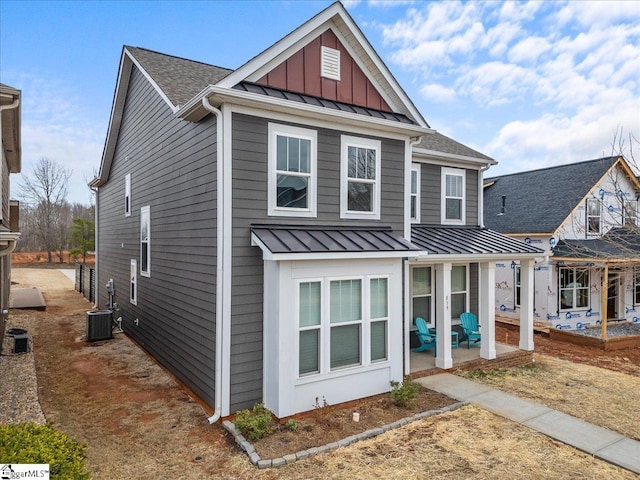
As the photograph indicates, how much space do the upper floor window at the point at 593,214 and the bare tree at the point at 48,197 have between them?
45926mm

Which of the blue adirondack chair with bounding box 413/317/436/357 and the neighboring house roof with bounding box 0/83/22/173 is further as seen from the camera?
the blue adirondack chair with bounding box 413/317/436/357

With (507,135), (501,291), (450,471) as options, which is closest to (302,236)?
(450,471)

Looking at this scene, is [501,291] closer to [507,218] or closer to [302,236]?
[507,218]

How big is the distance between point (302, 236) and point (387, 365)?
Answer: 117 inches

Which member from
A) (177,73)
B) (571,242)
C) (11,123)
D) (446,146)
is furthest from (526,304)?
(11,123)

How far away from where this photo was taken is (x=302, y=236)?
6.91 m

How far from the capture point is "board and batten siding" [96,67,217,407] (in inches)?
276

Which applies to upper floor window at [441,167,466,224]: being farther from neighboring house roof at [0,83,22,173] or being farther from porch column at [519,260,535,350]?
neighboring house roof at [0,83,22,173]

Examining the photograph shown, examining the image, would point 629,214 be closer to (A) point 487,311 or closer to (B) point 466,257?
(B) point 466,257

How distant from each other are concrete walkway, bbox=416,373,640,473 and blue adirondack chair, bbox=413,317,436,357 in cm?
130

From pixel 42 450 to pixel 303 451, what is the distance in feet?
10.6

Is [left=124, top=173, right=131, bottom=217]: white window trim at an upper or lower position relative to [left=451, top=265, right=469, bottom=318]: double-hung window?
upper

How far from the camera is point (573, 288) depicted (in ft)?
50.7

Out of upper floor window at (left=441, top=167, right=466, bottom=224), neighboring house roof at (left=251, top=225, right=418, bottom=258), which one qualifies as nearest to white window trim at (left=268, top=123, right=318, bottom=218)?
neighboring house roof at (left=251, top=225, right=418, bottom=258)
